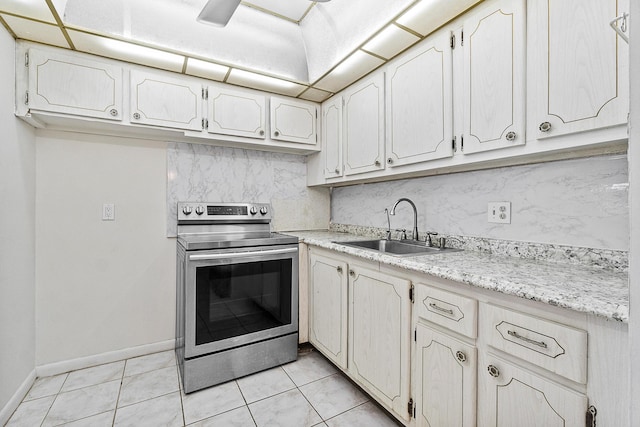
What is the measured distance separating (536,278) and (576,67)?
0.77m

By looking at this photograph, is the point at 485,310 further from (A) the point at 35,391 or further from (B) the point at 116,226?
(A) the point at 35,391

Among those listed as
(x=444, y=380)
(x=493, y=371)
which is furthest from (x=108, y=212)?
(x=493, y=371)

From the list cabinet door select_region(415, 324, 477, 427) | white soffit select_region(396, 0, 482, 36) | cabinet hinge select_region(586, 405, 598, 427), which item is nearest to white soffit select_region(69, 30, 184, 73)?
white soffit select_region(396, 0, 482, 36)

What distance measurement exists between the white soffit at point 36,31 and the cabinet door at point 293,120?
51.9 inches

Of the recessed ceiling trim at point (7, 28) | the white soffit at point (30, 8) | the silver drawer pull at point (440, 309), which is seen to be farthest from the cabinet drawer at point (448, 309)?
the recessed ceiling trim at point (7, 28)

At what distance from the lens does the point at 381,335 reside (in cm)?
157

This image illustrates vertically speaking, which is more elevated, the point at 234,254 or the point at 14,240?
the point at 14,240

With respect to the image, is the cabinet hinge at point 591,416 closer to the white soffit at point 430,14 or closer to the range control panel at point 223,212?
the white soffit at point 430,14

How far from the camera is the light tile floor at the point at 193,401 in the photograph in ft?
5.20

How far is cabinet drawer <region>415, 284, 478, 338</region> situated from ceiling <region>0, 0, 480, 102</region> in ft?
4.33

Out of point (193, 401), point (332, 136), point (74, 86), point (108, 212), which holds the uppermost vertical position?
point (74, 86)

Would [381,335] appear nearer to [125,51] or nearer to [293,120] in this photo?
→ [293,120]

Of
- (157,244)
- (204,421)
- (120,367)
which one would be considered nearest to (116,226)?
(157,244)

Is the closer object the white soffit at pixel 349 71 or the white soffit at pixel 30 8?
the white soffit at pixel 30 8
